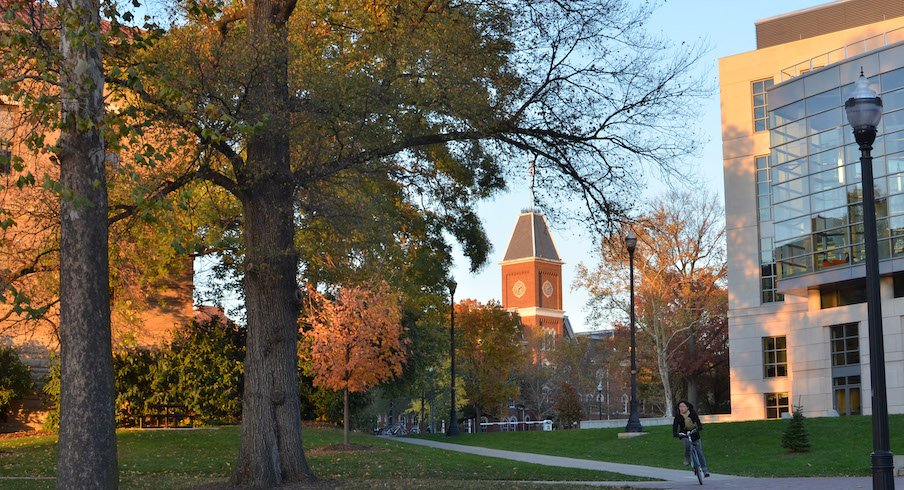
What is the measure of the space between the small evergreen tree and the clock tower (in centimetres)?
12880

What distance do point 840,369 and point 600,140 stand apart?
33371 millimetres

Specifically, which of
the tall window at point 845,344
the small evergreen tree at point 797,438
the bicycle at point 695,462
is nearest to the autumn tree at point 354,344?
the small evergreen tree at point 797,438

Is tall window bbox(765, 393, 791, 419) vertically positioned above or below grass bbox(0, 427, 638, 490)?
below

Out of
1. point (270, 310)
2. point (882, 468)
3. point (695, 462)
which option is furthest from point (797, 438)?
point (882, 468)

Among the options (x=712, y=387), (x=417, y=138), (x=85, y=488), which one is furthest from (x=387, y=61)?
(x=712, y=387)

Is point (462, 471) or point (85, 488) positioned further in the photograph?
point (462, 471)

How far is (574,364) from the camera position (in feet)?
283

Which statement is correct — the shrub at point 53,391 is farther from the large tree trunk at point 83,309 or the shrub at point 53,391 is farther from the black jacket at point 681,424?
the large tree trunk at point 83,309

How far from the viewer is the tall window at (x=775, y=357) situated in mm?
53562

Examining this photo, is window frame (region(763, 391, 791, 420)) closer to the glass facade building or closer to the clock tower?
the glass facade building

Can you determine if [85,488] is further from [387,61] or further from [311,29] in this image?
[311,29]

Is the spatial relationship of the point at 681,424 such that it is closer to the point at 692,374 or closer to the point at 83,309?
the point at 83,309

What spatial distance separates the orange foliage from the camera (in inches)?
1163

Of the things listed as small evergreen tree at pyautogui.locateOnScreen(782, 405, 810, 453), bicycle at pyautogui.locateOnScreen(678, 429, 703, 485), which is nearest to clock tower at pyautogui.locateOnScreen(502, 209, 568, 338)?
small evergreen tree at pyautogui.locateOnScreen(782, 405, 810, 453)
